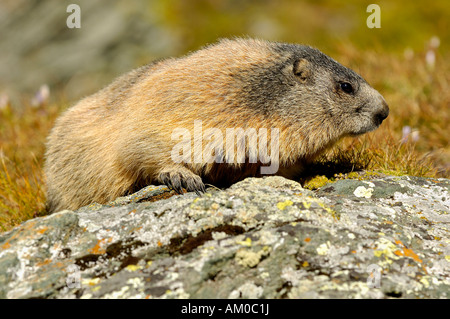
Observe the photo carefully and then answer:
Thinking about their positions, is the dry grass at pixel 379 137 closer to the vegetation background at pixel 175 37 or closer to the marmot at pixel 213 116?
the vegetation background at pixel 175 37

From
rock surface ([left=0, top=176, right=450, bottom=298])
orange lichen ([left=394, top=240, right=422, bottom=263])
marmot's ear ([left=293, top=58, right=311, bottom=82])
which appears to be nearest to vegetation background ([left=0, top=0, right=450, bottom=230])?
marmot's ear ([left=293, top=58, right=311, bottom=82])

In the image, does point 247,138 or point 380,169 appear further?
point 380,169

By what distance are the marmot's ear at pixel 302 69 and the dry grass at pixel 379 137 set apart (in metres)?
1.35

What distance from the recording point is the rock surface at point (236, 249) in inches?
170

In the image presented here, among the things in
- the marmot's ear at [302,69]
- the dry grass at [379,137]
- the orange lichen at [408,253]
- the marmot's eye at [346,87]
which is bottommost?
the orange lichen at [408,253]

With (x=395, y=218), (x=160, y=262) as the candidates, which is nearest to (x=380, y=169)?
(x=395, y=218)

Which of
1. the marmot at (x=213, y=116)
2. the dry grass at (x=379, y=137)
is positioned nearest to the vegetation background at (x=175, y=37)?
the dry grass at (x=379, y=137)

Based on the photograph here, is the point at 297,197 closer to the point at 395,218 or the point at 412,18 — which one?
the point at 395,218

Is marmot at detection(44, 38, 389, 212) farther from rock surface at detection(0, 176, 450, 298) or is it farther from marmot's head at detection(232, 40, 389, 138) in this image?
rock surface at detection(0, 176, 450, 298)

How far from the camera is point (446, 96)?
10.6 metres

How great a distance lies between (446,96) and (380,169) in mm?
4877

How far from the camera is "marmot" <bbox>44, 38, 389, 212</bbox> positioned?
6.23 m

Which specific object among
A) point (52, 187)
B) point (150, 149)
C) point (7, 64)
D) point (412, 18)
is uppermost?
point (412, 18)

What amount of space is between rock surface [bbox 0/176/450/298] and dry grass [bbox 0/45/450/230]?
1696 millimetres
